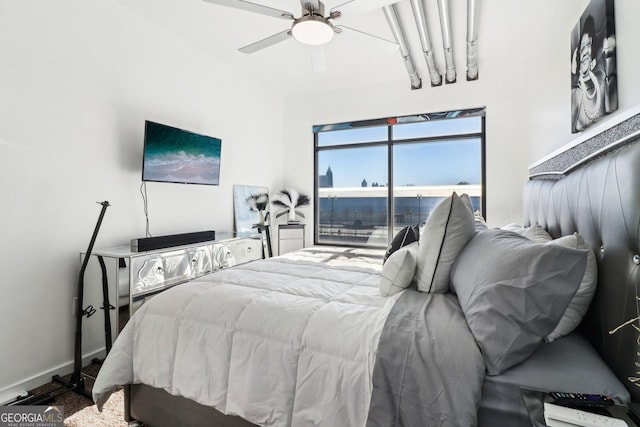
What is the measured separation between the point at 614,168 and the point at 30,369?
3.27 m

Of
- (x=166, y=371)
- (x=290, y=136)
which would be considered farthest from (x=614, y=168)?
(x=290, y=136)

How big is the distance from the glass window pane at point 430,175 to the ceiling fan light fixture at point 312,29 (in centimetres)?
260

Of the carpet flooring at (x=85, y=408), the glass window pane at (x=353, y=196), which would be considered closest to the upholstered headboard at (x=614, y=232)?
the carpet flooring at (x=85, y=408)

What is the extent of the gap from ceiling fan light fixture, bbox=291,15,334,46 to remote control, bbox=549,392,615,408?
2.30 meters

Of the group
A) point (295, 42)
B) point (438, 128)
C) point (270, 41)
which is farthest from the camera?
point (438, 128)

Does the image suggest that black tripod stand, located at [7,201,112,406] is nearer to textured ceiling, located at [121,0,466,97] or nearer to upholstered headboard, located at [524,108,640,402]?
textured ceiling, located at [121,0,466,97]

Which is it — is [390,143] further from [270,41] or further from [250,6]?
[250,6]

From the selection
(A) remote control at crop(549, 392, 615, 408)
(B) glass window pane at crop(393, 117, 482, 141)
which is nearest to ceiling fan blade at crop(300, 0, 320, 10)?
(A) remote control at crop(549, 392, 615, 408)

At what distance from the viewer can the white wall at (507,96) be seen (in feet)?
6.89

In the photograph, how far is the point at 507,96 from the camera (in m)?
3.85

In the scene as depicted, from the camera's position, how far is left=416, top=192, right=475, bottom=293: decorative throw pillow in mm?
1427

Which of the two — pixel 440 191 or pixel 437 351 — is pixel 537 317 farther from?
pixel 440 191

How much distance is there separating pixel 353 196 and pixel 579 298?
395cm

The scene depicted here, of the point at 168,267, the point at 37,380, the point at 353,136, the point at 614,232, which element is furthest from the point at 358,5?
the point at 37,380
